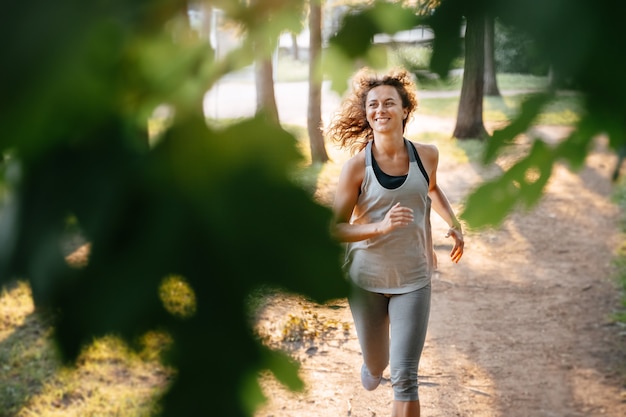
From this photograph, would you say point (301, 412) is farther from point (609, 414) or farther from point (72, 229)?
point (72, 229)

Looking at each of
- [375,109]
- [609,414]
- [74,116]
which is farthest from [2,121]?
[609,414]

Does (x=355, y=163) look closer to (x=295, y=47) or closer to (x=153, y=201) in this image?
(x=295, y=47)

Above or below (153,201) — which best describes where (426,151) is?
below

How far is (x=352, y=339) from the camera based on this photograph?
191 inches

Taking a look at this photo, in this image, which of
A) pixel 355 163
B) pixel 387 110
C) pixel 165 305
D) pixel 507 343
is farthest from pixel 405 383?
pixel 165 305

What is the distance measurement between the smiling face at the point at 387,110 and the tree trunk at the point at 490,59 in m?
2.21

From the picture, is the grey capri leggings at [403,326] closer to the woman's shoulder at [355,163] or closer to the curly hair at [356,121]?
the woman's shoulder at [355,163]

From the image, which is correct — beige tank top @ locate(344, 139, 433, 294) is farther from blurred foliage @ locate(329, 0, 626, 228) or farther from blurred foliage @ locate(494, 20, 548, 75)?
blurred foliage @ locate(494, 20, 548, 75)

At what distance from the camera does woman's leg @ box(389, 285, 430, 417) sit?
2.74m

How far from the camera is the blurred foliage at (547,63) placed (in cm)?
40

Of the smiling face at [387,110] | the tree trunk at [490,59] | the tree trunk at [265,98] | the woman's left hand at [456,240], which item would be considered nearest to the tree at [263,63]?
the tree trunk at [265,98]

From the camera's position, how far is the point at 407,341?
274 cm

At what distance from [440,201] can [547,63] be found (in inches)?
101

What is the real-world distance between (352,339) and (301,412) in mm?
990
